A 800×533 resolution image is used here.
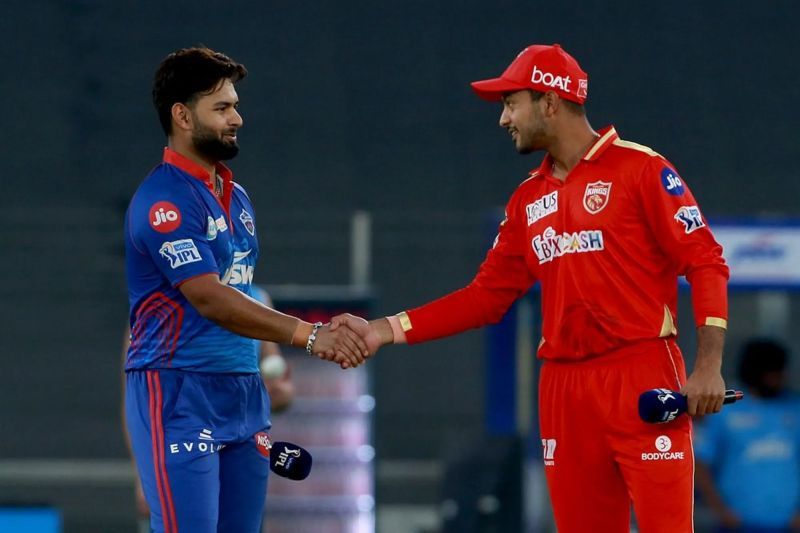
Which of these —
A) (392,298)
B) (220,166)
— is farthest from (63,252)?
(220,166)

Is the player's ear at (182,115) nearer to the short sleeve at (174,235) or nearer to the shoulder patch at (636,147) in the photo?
the short sleeve at (174,235)

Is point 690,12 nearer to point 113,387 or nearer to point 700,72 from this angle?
point 700,72

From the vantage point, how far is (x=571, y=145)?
3.98 meters

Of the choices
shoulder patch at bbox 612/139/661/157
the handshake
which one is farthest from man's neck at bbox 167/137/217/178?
shoulder patch at bbox 612/139/661/157

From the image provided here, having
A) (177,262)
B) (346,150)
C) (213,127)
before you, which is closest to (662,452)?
(177,262)

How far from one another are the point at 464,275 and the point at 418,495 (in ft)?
4.39

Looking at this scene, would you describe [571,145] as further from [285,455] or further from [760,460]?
[760,460]

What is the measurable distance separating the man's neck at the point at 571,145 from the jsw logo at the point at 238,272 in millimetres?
910

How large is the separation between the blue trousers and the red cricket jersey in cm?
88

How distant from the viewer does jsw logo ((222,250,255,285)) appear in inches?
149

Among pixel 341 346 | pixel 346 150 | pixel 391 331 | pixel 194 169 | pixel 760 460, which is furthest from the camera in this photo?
pixel 346 150

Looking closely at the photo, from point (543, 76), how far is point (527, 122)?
0.45 feet

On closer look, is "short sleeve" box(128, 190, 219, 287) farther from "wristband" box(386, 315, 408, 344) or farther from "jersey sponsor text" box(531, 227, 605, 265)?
"jersey sponsor text" box(531, 227, 605, 265)

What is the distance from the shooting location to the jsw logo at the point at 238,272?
12.4 ft
